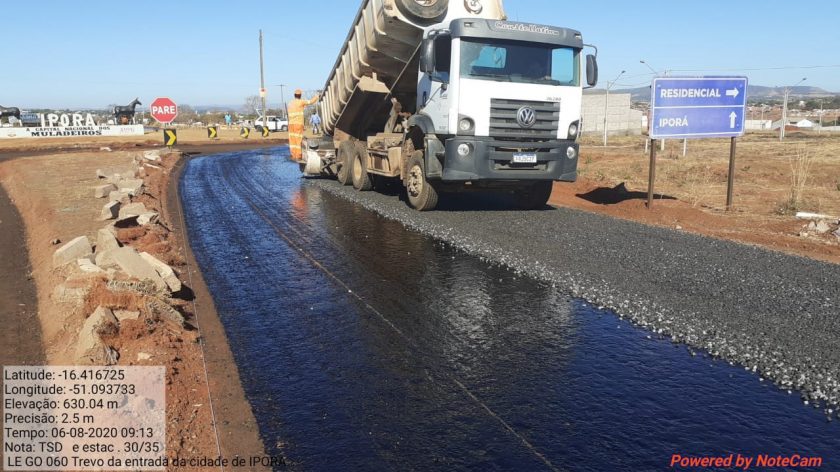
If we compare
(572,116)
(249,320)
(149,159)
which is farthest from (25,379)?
(149,159)

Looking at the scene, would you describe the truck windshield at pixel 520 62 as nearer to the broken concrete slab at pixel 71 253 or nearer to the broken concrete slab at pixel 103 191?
the broken concrete slab at pixel 71 253

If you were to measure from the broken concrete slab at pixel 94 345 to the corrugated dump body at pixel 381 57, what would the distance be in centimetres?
806

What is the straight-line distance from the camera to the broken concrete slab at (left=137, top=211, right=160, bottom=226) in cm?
955

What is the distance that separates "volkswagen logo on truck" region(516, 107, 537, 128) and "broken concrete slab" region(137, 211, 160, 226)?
6.00 meters

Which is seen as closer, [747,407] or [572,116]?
[747,407]

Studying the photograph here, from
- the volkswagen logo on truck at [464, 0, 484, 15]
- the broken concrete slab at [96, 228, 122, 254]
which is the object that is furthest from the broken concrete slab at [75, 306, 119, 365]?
the volkswagen logo on truck at [464, 0, 484, 15]

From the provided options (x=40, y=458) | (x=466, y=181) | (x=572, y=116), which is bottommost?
(x=40, y=458)

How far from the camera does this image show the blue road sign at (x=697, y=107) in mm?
12117

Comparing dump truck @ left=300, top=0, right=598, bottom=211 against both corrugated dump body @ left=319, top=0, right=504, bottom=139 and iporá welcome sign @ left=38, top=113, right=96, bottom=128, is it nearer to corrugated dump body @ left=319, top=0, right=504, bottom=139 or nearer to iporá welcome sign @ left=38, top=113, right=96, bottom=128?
corrugated dump body @ left=319, top=0, right=504, bottom=139

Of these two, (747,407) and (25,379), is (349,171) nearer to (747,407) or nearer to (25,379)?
(25,379)

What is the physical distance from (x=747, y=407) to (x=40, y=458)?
4135 millimetres

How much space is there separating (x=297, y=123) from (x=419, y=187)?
9325 millimetres

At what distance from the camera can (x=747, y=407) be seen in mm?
3920

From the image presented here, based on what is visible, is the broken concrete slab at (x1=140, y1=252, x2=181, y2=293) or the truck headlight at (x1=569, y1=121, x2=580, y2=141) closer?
the broken concrete slab at (x1=140, y1=252, x2=181, y2=293)
